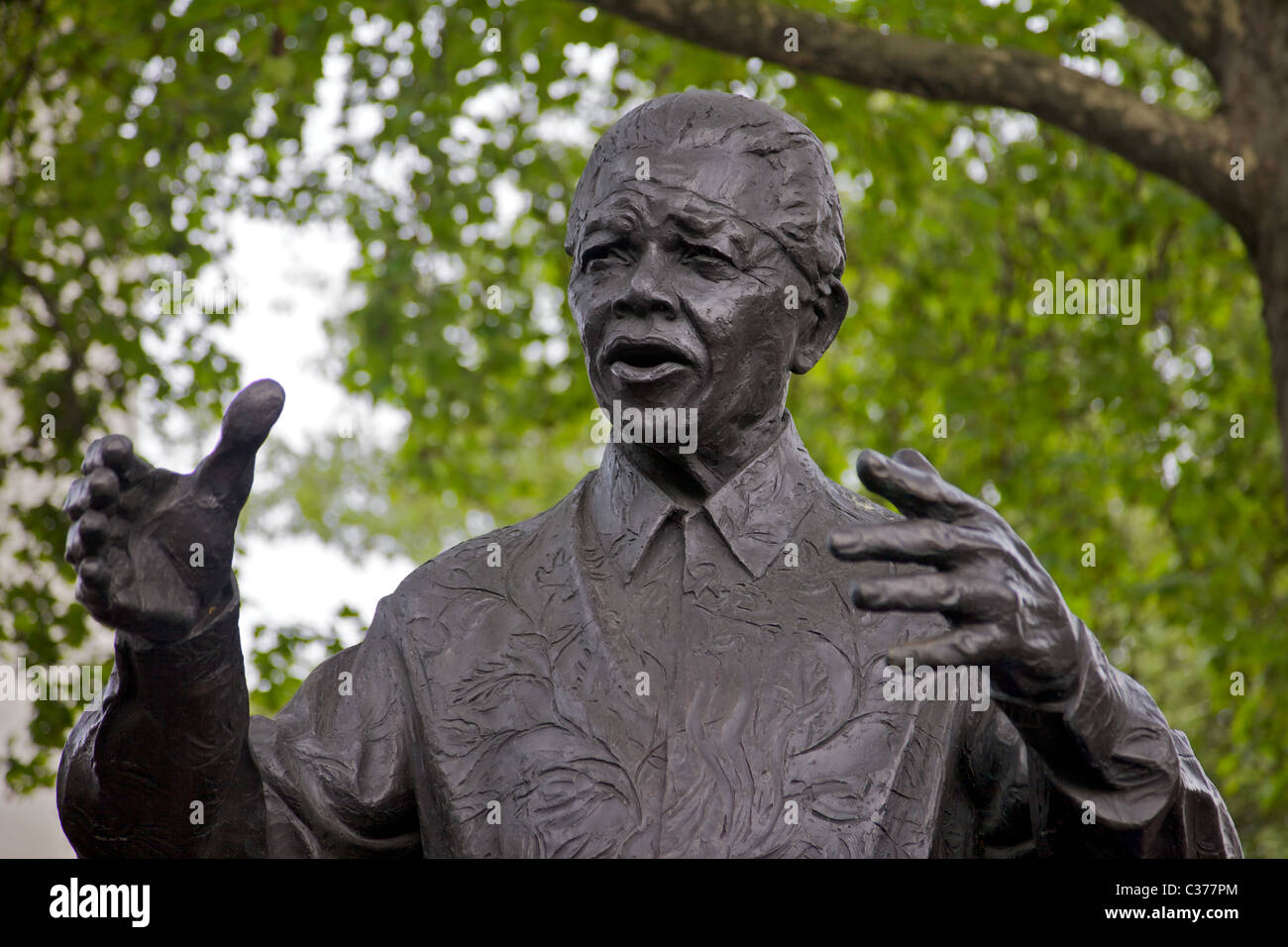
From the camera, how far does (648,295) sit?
346 cm

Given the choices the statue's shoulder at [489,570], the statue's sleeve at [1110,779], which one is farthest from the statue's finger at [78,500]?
the statue's sleeve at [1110,779]

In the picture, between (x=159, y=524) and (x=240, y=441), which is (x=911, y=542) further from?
(x=159, y=524)

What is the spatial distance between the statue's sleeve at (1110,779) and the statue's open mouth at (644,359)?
90 centimetres

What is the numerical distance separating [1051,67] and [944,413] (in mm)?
3276

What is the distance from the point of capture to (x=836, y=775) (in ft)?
10.9

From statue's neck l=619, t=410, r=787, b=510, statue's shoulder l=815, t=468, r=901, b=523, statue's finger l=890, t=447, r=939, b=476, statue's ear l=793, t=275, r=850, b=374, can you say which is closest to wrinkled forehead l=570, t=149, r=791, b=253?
statue's ear l=793, t=275, r=850, b=374

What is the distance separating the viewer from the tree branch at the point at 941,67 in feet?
23.1

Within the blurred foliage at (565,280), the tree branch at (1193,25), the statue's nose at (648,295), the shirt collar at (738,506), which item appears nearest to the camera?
the statue's nose at (648,295)

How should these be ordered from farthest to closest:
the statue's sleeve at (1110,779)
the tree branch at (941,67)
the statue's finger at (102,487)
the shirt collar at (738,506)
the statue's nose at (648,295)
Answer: the tree branch at (941,67)
the shirt collar at (738,506)
the statue's nose at (648,295)
the statue's sleeve at (1110,779)
the statue's finger at (102,487)

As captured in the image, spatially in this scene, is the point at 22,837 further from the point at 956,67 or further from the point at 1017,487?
the point at 956,67

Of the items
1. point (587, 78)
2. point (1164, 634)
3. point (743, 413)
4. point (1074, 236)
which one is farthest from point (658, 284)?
point (1164, 634)

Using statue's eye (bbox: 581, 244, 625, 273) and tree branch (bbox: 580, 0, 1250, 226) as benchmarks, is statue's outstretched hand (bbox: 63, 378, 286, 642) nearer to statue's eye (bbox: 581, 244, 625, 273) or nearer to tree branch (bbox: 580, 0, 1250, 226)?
statue's eye (bbox: 581, 244, 625, 273)

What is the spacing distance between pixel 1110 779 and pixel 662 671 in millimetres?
840

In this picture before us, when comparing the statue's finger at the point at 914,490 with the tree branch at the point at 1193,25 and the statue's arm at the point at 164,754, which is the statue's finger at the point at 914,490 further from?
the tree branch at the point at 1193,25
